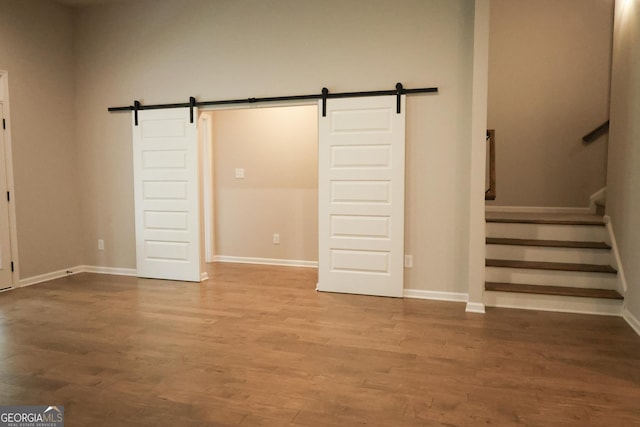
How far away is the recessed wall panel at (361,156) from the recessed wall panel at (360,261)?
2.91 ft

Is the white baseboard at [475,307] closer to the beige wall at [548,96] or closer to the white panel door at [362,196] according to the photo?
the white panel door at [362,196]

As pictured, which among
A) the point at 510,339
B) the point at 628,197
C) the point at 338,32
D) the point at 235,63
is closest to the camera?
the point at 510,339

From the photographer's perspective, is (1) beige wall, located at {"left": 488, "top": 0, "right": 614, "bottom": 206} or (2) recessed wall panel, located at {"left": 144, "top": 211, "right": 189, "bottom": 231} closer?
(2) recessed wall panel, located at {"left": 144, "top": 211, "right": 189, "bottom": 231}

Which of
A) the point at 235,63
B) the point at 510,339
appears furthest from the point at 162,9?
the point at 510,339

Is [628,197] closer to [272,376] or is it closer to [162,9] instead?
[272,376]

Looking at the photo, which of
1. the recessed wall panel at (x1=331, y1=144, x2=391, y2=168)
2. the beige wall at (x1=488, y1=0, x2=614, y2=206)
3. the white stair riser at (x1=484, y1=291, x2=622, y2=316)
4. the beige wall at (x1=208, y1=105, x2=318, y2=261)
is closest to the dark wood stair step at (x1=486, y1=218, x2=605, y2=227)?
the white stair riser at (x1=484, y1=291, x2=622, y2=316)

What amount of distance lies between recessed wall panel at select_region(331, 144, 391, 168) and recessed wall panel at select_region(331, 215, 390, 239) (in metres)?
0.53

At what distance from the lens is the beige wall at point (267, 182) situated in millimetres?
6129

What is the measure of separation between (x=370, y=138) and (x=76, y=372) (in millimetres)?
3171

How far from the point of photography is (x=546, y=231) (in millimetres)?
4656

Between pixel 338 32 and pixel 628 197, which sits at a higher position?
pixel 338 32

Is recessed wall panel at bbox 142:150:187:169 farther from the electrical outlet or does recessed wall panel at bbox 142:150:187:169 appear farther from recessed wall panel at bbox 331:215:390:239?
the electrical outlet

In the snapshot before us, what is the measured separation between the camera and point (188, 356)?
310cm

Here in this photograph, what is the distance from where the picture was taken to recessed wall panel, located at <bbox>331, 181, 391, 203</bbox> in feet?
15.0
